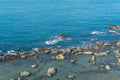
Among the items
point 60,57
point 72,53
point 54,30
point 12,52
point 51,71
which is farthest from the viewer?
point 54,30

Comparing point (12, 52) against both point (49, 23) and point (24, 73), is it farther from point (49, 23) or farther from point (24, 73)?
point (49, 23)

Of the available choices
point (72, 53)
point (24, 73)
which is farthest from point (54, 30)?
point (24, 73)

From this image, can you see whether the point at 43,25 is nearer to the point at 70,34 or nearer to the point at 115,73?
the point at 70,34

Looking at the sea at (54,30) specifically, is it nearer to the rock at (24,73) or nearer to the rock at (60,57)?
the rock at (24,73)

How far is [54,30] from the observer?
4050 inches

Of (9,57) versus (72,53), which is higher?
(9,57)

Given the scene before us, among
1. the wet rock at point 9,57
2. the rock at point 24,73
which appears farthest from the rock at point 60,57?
the wet rock at point 9,57

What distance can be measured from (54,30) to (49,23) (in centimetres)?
1103

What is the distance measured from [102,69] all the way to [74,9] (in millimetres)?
80969

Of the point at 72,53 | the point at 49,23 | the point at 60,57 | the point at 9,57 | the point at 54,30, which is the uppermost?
the point at 49,23

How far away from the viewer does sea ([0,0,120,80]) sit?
68.9m

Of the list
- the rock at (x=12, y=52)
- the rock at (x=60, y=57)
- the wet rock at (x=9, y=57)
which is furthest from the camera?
the rock at (x=12, y=52)

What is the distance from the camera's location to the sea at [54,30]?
68938mm

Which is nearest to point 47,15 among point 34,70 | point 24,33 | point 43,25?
point 43,25
